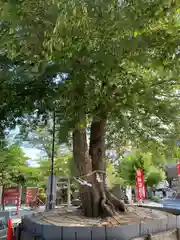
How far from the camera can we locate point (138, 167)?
52.0ft

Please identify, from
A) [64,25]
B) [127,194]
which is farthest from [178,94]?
[127,194]

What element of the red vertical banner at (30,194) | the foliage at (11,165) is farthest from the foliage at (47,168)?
the red vertical banner at (30,194)

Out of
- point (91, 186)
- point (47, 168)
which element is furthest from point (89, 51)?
point (47, 168)

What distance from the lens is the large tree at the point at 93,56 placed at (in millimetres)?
2406

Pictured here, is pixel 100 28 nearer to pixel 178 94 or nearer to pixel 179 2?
pixel 179 2

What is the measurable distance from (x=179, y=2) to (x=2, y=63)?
2496mm

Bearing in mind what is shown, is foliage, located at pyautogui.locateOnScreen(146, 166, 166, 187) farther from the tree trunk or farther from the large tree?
the large tree

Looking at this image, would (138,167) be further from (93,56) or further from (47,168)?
(93,56)

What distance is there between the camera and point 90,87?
11.2 ft

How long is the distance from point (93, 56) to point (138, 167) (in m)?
14.0

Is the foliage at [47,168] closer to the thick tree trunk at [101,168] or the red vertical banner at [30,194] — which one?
the red vertical banner at [30,194]

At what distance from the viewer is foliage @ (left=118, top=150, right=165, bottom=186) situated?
51.8 ft

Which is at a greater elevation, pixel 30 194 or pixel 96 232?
pixel 96 232

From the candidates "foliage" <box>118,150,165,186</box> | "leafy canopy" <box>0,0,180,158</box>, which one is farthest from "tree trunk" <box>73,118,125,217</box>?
"foliage" <box>118,150,165,186</box>
